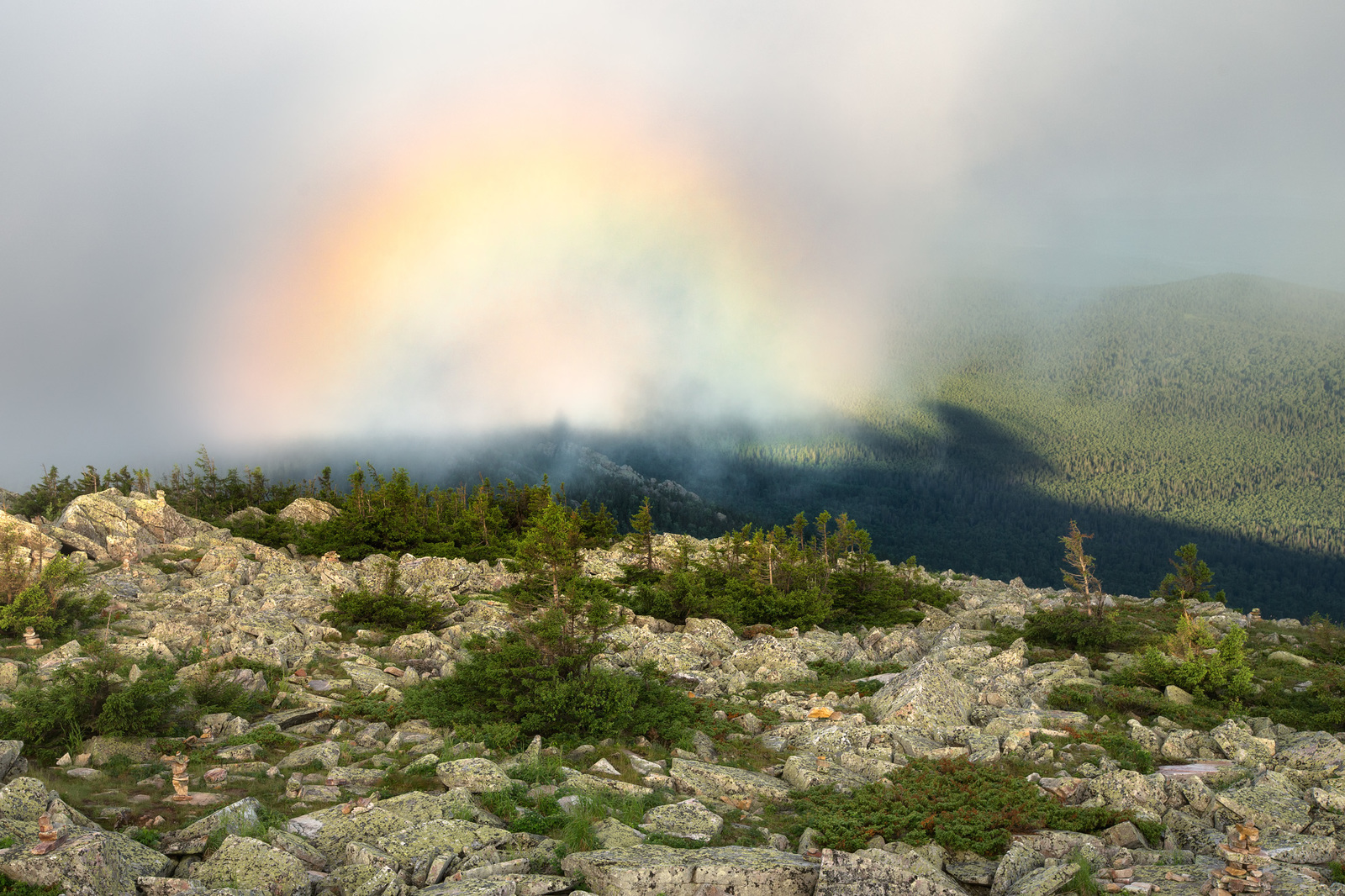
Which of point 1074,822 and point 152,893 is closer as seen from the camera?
point 152,893

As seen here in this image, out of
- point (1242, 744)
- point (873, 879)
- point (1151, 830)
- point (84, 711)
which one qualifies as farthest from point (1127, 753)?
point (84, 711)

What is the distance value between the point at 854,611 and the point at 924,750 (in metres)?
25.5

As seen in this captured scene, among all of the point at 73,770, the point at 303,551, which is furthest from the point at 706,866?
the point at 303,551

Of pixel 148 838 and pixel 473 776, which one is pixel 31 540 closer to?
pixel 148 838

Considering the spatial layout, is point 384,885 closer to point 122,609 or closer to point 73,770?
point 73,770

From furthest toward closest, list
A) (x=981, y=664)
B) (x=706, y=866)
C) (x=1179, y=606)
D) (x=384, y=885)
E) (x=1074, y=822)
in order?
(x=1179, y=606)
(x=981, y=664)
(x=1074, y=822)
(x=706, y=866)
(x=384, y=885)

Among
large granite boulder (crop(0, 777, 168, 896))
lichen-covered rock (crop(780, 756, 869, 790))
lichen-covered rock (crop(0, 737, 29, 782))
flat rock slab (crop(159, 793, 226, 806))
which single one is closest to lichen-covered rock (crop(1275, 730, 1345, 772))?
lichen-covered rock (crop(780, 756, 869, 790))

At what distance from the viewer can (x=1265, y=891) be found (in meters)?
9.55

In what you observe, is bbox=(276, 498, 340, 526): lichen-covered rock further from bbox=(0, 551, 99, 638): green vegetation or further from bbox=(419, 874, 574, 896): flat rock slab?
bbox=(419, 874, 574, 896): flat rock slab

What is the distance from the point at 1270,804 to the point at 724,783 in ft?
31.2

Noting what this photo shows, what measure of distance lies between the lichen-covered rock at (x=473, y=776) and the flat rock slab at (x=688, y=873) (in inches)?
121

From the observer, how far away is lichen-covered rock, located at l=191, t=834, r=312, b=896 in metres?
9.19

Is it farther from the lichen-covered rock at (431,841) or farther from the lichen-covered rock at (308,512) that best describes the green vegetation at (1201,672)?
the lichen-covered rock at (308,512)

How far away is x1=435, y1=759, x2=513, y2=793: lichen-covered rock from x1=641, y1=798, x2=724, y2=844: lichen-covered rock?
271 cm
